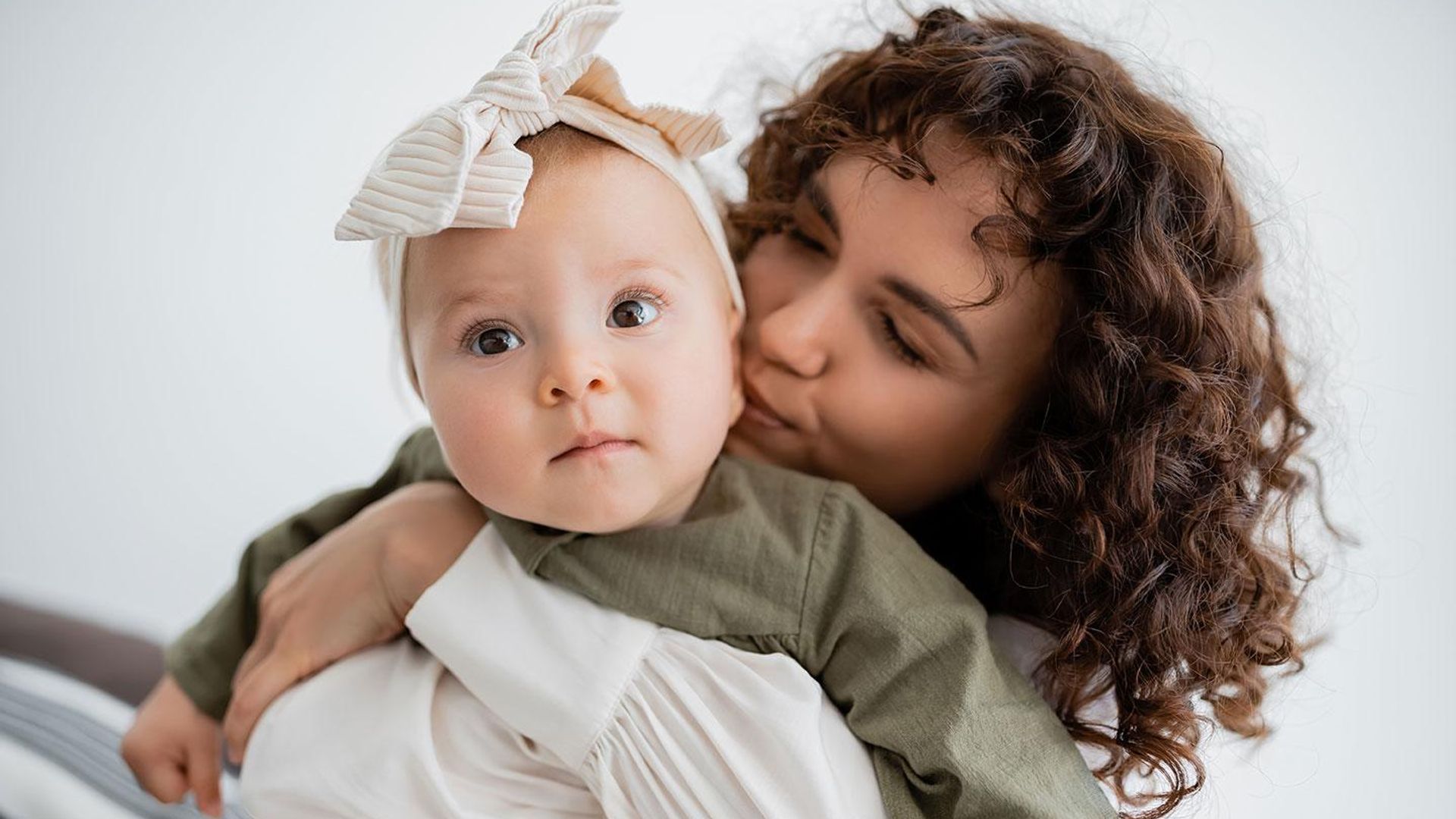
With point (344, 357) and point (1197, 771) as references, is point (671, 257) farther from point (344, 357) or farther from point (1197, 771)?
point (344, 357)

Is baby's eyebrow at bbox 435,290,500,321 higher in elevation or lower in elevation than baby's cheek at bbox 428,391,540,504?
higher

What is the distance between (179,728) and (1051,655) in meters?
1.04

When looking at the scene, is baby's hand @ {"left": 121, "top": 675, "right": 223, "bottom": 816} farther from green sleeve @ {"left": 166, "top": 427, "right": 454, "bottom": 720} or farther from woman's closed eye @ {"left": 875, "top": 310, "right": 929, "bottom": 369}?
woman's closed eye @ {"left": 875, "top": 310, "right": 929, "bottom": 369}

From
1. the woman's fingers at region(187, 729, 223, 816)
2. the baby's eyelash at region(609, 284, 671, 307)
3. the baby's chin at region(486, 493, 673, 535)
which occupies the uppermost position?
the baby's eyelash at region(609, 284, 671, 307)

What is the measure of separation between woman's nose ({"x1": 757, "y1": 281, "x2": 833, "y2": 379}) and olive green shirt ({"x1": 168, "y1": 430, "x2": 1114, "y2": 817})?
14cm

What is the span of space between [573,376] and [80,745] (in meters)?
1.12

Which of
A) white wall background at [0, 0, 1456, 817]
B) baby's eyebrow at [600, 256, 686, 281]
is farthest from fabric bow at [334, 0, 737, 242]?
white wall background at [0, 0, 1456, 817]

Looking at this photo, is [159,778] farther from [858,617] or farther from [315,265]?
[315,265]

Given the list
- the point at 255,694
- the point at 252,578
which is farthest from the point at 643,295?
the point at 252,578

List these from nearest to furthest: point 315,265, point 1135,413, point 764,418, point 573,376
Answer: point 573,376 < point 1135,413 < point 764,418 < point 315,265

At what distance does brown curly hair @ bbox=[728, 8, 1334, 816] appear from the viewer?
1.24 metres

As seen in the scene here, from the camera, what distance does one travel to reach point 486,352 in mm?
1111

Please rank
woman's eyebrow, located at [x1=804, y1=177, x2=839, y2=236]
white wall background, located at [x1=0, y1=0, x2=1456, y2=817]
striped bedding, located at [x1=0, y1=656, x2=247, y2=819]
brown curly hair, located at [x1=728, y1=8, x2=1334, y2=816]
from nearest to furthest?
1. brown curly hair, located at [x1=728, y1=8, x2=1334, y2=816]
2. woman's eyebrow, located at [x1=804, y1=177, x2=839, y2=236]
3. striped bedding, located at [x1=0, y1=656, x2=247, y2=819]
4. white wall background, located at [x1=0, y1=0, x2=1456, y2=817]

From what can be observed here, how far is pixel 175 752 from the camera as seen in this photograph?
146 centimetres
